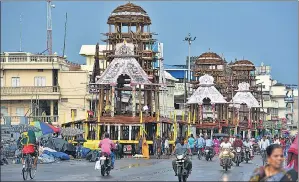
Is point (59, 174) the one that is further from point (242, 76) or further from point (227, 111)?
point (242, 76)

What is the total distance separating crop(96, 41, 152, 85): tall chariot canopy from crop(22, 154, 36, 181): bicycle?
2793cm

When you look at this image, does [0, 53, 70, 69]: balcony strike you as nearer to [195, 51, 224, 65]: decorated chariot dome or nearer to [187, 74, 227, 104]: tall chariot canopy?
[187, 74, 227, 104]: tall chariot canopy

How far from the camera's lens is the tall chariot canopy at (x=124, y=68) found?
5216 centimetres

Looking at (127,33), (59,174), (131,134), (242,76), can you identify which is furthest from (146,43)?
(242,76)

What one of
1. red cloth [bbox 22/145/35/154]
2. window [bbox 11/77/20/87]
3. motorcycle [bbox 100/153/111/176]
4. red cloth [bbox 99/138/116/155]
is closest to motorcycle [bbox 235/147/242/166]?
motorcycle [bbox 100/153/111/176]

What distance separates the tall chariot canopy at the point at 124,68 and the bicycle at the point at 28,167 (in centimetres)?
2793

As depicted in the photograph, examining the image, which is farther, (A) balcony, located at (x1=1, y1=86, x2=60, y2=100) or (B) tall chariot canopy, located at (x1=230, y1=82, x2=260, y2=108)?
(B) tall chariot canopy, located at (x1=230, y1=82, x2=260, y2=108)

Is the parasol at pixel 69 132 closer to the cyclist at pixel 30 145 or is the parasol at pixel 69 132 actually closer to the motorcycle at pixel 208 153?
the motorcycle at pixel 208 153

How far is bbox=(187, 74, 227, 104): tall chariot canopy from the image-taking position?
75.8 m

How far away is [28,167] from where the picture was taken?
23625 millimetres

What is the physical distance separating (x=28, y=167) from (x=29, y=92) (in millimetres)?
44371

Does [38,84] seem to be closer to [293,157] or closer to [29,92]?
[29,92]

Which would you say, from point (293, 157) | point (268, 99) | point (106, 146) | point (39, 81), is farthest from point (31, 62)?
point (268, 99)

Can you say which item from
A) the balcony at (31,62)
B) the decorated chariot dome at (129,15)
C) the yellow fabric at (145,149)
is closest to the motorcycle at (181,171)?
the yellow fabric at (145,149)
